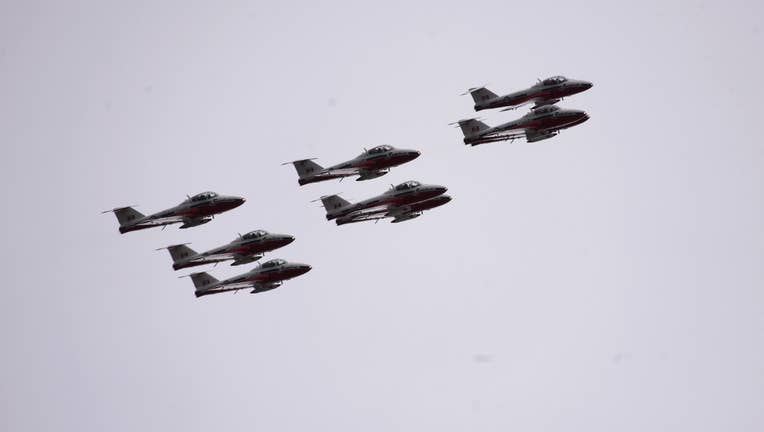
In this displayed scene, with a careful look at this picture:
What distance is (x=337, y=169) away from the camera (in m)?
166

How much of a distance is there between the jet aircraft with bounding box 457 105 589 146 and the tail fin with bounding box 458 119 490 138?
96cm

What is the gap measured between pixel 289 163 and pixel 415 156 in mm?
13167

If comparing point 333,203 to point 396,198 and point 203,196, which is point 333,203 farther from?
point 203,196

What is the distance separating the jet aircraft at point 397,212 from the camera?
6580 inches

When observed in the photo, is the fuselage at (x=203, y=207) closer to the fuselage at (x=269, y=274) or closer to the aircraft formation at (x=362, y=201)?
the aircraft formation at (x=362, y=201)

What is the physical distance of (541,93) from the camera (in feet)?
557

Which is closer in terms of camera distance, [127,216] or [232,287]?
[127,216]

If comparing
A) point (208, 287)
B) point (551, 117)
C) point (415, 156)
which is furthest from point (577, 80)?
point (208, 287)

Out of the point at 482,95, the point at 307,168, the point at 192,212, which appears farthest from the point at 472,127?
the point at 192,212

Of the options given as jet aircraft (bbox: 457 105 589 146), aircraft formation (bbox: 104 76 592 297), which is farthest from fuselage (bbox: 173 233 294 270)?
jet aircraft (bbox: 457 105 589 146)

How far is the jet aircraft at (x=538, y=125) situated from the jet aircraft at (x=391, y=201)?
22.6 feet

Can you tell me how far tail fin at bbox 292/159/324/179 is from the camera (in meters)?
167

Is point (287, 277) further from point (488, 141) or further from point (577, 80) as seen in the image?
point (577, 80)

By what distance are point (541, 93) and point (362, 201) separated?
22375 millimetres
